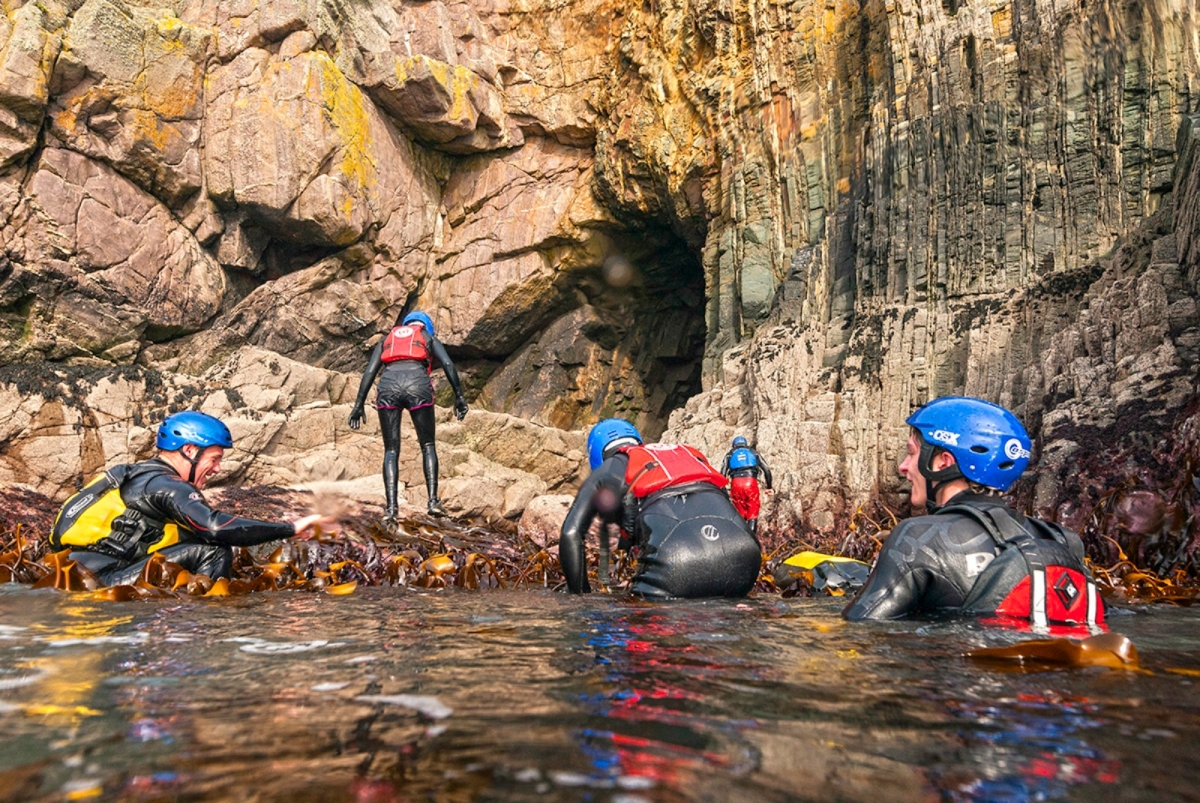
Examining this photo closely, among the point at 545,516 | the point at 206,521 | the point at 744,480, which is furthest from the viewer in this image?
the point at 545,516

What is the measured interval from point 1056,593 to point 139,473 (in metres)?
5.20

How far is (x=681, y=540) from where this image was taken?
456 cm

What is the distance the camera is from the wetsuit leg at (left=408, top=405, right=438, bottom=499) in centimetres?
883

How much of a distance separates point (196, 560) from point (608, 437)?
281 centimetres

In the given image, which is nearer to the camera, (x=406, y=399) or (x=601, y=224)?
(x=406, y=399)

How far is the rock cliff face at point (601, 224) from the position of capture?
11398 mm

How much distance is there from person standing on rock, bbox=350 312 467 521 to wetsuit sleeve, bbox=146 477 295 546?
327cm

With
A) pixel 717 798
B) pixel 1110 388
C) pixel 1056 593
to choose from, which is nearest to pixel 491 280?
pixel 1110 388

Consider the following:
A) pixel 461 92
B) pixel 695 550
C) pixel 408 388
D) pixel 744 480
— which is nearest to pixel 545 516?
pixel 744 480

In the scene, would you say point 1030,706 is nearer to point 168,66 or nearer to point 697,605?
point 697,605

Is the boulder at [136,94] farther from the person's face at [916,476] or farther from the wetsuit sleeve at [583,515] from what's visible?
the person's face at [916,476]

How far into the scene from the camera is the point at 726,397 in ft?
50.7

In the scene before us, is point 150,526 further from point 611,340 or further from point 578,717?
point 611,340

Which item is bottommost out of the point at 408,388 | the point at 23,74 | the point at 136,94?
the point at 408,388
